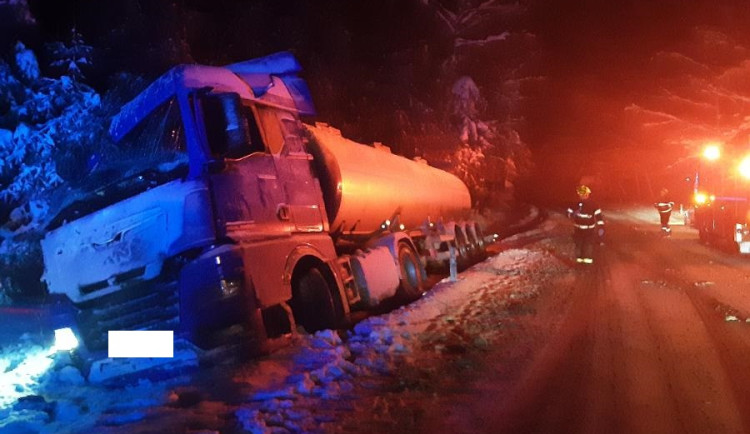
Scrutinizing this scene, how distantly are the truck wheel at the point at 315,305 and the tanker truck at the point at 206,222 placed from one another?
0.04 feet

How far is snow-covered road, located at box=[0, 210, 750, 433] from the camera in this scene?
4480 millimetres

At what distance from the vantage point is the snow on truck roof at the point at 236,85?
6152 mm

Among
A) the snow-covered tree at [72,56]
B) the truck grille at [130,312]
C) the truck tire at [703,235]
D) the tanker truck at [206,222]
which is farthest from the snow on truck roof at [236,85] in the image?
the truck tire at [703,235]

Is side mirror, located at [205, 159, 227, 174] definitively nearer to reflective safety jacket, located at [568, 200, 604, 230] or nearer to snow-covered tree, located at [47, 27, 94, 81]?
reflective safety jacket, located at [568, 200, 604, 230]

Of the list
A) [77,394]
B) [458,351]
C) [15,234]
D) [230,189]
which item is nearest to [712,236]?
[458,351]

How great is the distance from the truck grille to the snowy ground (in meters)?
0.50

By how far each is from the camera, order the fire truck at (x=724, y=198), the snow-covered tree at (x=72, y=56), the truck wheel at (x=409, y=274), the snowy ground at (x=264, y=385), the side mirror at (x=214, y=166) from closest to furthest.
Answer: the snowy ground at (x=264, y=385) < the side mirror at (x=214, y=166) < the truck wheel at (x=409, y=274) < the fire truck at (x=724, y=198) < the snow-covered tree at (x=72, y=56)

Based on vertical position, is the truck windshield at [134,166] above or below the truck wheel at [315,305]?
above

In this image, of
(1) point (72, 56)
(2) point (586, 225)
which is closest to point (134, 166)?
(2) point (586, 225)

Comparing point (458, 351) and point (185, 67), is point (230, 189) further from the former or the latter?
point (458, 351)

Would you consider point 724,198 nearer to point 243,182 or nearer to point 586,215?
point 586,215

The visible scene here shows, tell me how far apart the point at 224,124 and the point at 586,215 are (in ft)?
32.4

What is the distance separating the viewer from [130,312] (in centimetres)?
592

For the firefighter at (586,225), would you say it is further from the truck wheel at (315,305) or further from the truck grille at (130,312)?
the truck grille at (130,312)
